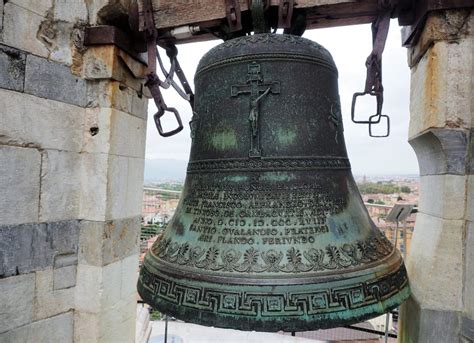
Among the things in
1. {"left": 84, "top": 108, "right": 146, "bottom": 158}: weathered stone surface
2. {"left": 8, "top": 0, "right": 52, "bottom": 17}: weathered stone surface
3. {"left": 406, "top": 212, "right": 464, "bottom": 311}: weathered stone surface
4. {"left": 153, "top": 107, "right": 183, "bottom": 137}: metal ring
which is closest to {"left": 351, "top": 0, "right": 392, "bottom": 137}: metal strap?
{"left": 406, "top": 212, "right": 464, "bottom": 311}: weathered stone surface

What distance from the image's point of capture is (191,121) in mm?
1460

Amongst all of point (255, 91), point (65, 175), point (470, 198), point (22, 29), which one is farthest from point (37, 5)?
point (470, 198)

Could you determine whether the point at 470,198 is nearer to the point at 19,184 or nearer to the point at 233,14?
the point at 233,14

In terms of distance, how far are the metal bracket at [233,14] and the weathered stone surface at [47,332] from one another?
1.70m

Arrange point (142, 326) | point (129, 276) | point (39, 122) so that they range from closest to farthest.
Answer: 1. point (39, 122)
2. point (129, 276)
3. point (142, 326)

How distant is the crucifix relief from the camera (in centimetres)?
117

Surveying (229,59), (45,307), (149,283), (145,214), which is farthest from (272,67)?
(145,214)

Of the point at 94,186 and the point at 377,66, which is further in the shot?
the point at 94,186

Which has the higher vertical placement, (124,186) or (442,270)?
(124,186)

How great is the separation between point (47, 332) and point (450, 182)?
→ 2.02 m

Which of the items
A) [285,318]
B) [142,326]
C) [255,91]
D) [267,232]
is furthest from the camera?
[142,326]

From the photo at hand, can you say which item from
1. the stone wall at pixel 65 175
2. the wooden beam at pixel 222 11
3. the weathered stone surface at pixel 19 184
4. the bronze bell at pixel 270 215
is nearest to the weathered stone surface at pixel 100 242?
the stone wall at pixel 65 175

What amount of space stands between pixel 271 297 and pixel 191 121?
2.61 ft

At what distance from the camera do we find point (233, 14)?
4.75 ft
